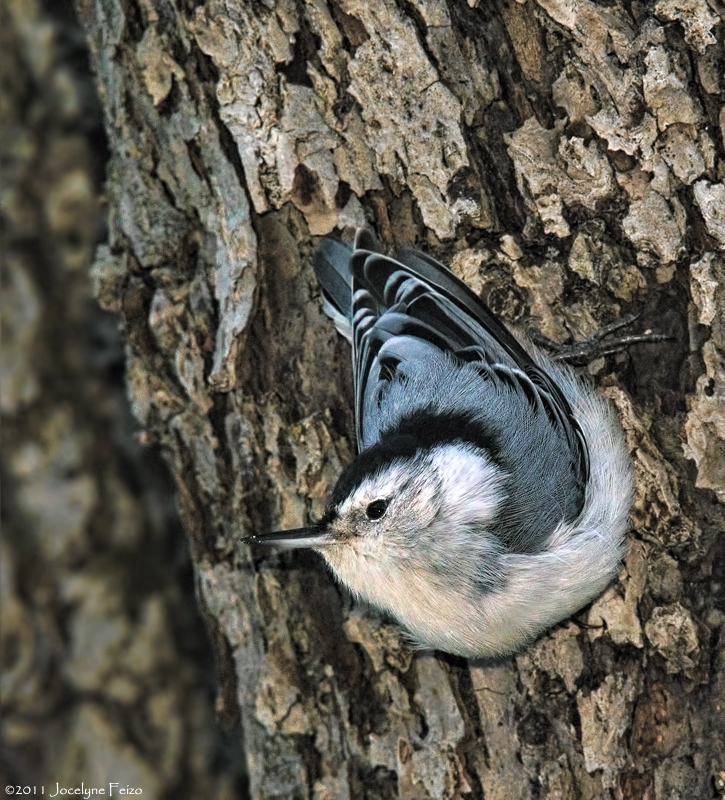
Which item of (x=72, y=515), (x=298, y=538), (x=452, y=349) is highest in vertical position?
(x=452, y=349)

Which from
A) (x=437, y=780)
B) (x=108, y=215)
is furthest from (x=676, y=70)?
(x=437, y=780)

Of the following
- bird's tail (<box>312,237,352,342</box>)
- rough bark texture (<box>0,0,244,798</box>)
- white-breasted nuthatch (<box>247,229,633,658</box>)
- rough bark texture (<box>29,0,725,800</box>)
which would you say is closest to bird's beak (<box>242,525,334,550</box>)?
white-breasted nuthatch (<box>247,229,633,658</box>)

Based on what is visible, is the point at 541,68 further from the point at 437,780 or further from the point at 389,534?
the point at 437,780

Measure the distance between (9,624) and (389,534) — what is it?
144 cm

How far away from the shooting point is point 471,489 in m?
2.13

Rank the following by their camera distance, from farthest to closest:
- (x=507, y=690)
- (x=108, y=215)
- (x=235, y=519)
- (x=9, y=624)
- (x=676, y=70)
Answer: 1. (x=9, y=624)
2. (x=108, y=215)
3. (x=235, y=519)
4. (x=507, y=690)
5. (x=676, y=70)

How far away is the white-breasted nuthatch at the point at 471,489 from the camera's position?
2.08 m

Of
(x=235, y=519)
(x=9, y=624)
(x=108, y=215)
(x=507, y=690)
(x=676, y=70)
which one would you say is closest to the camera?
(x=676, y=70)

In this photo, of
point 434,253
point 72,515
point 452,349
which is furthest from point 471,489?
point 72,515

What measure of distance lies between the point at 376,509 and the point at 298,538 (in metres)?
0.18

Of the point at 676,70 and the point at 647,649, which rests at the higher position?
the point at 676,70

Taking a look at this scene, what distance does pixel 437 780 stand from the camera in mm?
2248

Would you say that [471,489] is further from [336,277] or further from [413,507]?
[336,277]

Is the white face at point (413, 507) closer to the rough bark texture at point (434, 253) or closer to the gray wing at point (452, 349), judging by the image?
the gray wing at point (452, 349)
